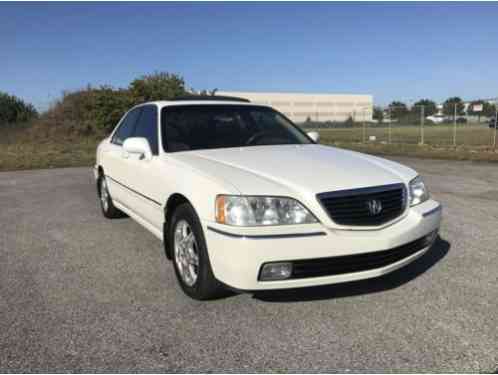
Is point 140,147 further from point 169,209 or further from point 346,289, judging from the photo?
point 346,289

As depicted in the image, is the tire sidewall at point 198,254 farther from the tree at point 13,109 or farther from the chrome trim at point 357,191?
the tree at point 13,109

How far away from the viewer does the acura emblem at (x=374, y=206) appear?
2937 mm

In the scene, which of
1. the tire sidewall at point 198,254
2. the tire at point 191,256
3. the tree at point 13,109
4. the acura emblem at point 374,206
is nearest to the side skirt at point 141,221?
the tire at point 191,256

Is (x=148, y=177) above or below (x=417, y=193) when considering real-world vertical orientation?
above

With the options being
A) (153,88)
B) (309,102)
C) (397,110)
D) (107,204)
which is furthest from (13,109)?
(309,102)

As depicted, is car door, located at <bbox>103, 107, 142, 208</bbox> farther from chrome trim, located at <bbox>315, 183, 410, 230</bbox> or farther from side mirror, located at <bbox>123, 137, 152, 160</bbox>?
chrome trim, located at <bbox>315, 183, 410, 230</bbox>

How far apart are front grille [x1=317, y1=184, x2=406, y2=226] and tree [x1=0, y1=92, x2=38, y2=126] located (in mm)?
34542

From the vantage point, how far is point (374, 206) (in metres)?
2.96

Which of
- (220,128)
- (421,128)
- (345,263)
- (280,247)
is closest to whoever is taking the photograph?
(280,247)

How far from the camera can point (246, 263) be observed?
270cm

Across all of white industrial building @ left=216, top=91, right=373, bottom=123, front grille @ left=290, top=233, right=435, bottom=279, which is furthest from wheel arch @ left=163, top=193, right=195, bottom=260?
white industrial building @ left=216, top=91, right=373, bottom=123

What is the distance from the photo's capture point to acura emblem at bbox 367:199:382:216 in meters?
2.94

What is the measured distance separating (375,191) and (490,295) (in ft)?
4.09

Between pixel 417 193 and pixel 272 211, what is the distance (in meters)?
1.35
